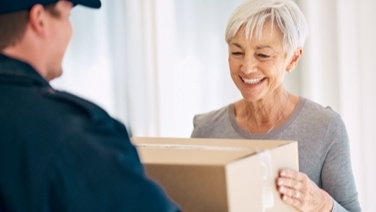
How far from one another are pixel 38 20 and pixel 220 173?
0.34 metres

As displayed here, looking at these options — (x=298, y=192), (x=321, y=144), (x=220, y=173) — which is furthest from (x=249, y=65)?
(x=220, y=173)

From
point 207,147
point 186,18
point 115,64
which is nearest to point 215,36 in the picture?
point 186,18

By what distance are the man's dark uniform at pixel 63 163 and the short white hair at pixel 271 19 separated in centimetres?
87

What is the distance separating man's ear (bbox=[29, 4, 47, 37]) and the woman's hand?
19.4 inches

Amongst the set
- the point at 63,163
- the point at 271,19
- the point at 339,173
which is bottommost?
the point at 339,173

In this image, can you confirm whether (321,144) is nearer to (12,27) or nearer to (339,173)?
Result: (339,173)

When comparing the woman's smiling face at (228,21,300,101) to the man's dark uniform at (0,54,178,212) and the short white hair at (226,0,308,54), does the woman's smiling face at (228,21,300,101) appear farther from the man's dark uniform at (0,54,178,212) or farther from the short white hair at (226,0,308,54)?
the man's dark uniform at (0,54,178,212)

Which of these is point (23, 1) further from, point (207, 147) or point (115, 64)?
point (115, 64)

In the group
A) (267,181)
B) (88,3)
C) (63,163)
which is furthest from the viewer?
(267,181)

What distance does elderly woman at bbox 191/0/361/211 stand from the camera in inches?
57.0

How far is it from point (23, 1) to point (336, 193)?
3.15 ft

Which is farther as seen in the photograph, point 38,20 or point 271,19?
point 271,19

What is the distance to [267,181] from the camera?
1.00m

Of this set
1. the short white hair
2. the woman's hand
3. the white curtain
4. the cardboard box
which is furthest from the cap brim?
the white curtain
